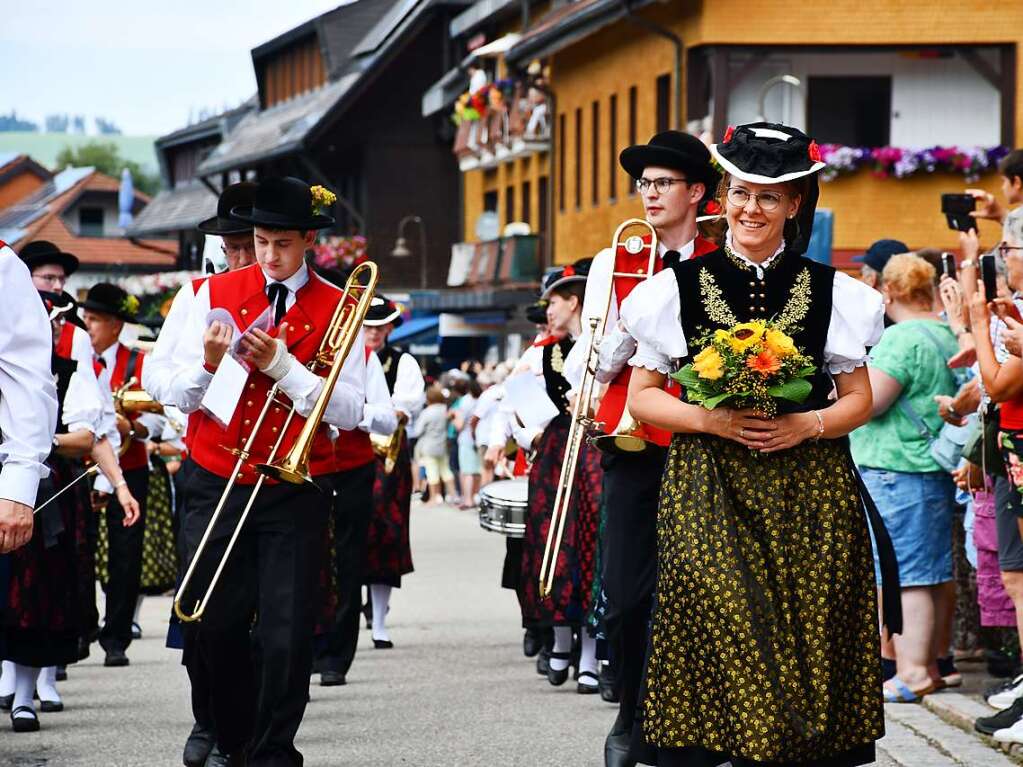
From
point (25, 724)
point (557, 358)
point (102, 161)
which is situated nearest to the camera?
point (25, 724)

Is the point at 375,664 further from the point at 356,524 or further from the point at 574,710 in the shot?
the point at 574,710

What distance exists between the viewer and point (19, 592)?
9492 millimetres

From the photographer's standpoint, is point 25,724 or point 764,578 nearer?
point 764,578

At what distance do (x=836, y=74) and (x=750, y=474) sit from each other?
27.6 metres

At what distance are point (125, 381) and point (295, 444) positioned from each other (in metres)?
5.52

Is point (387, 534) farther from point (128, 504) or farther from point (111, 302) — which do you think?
point (128, 504)

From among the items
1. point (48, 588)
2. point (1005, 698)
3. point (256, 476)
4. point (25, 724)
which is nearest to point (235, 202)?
point (256, 476)

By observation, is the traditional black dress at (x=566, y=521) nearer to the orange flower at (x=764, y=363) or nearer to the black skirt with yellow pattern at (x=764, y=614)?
the black skirt with yellow pattern at (x=764, y=614)

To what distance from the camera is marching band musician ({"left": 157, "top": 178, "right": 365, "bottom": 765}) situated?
24.2ft

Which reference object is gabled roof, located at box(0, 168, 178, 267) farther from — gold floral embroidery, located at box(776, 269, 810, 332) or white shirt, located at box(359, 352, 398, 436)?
gold floral embroidery, located at box(776, 269, 810, 332)

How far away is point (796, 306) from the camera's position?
6.12m

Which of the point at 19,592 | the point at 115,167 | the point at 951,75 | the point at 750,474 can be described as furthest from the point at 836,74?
the point at 115,167

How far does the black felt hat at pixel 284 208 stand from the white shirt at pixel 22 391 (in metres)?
1.97

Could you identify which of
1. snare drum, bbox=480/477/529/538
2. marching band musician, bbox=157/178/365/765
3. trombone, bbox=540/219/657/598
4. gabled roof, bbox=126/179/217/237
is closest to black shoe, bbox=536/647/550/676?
snare drum, bbox=480/477/529/538
